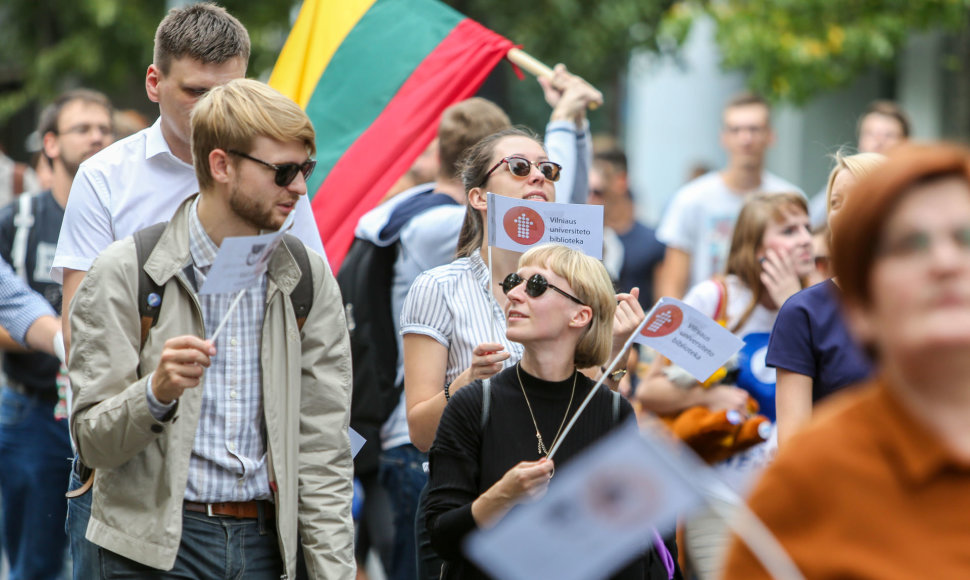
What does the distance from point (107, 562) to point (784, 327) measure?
6.65 feet

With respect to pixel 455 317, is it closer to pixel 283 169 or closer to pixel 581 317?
pixel 581 317

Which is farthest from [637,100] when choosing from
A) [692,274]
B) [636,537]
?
[636,537]

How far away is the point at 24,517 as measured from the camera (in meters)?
5.93

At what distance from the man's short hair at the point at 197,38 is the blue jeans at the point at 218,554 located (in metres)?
1.39

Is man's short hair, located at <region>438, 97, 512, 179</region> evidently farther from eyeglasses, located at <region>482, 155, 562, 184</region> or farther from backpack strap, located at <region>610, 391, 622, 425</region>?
backpack strap, located at <region>610, 391, 622, 425</region>

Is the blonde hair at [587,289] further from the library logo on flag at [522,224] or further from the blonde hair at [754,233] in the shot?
the blonde hair at [754,233]

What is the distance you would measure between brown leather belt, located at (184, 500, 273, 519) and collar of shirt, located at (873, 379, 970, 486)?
1.99 metres

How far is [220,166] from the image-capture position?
3.49m

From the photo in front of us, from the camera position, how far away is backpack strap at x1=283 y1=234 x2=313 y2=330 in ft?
12.0

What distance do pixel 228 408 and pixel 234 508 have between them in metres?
0.26

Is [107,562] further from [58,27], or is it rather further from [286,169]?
[58,27]

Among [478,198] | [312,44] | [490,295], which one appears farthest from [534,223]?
[312,44]

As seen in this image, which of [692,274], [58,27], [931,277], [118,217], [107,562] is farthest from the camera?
[58,27]

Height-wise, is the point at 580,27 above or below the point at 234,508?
above
